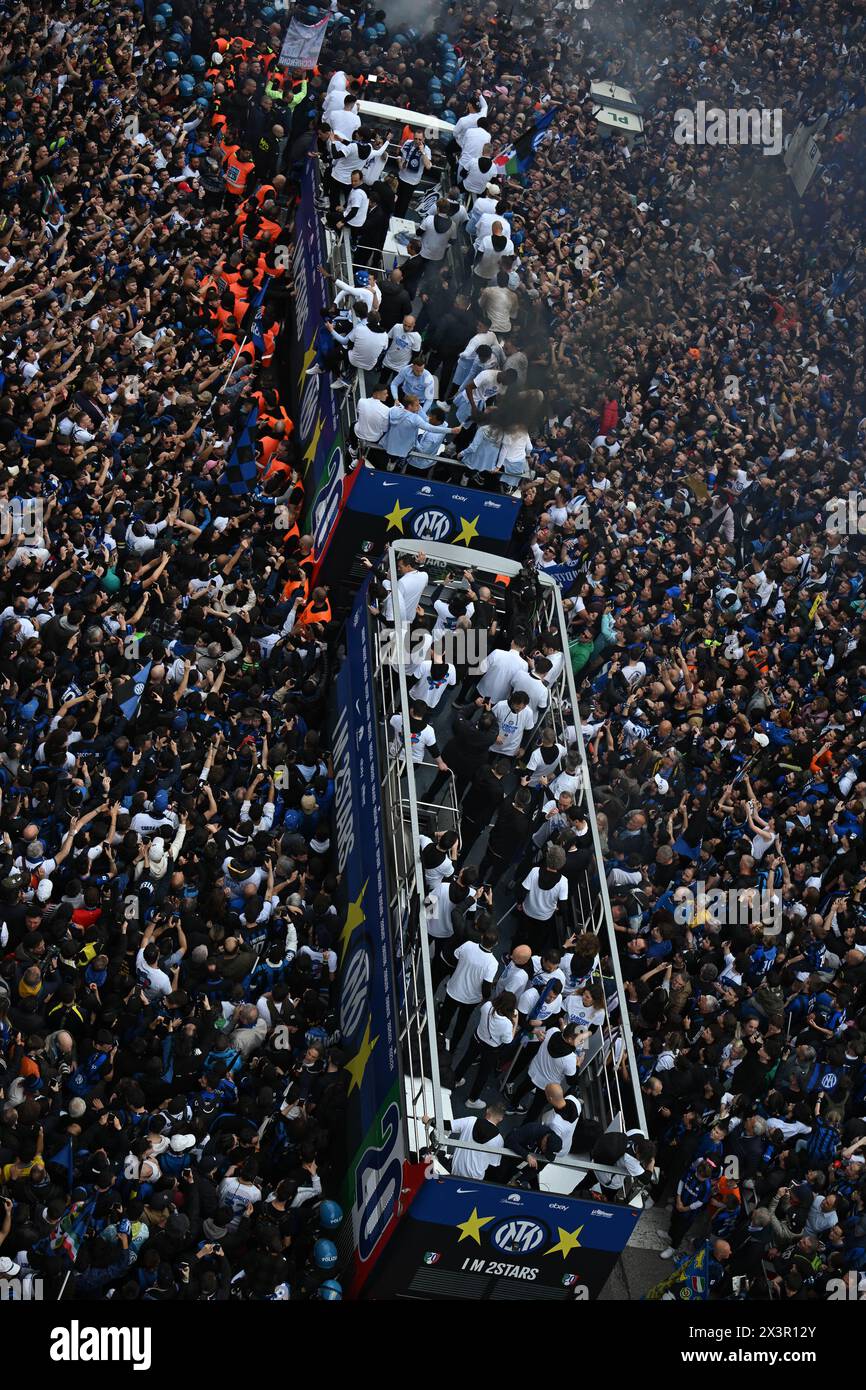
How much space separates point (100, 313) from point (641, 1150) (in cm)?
1213

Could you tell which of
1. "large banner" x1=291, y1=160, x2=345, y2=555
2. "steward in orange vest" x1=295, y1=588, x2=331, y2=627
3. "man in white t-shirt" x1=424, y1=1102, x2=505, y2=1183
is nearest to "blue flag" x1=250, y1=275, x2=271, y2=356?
"large banner" x1=291, y1=160, x2=345, y2=555

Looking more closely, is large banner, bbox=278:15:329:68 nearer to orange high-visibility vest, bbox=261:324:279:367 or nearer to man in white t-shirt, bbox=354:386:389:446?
orange high-visibility vest, bbox=261:324:279:367

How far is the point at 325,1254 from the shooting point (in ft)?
47.4

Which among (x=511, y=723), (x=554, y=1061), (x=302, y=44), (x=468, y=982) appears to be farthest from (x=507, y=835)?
(x=302, y=44)

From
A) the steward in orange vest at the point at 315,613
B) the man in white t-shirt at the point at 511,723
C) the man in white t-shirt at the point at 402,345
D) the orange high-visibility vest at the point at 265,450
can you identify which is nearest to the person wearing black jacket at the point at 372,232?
the man in white t-shirt at the point at 402,345

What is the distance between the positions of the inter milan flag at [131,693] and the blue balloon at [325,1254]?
5.23 metres

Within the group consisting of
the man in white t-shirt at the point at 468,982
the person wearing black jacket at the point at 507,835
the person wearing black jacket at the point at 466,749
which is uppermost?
the person wearing black jacket at the point at 466,749

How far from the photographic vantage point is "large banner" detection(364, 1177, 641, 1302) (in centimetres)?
1358

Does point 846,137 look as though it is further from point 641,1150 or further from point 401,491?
point 641,1150

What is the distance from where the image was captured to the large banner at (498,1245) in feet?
44.5

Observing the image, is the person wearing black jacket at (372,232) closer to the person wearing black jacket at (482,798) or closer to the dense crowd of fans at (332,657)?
the dense crowd of fans at (332,657)

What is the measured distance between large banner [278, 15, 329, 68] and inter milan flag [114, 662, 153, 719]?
40.8 feet

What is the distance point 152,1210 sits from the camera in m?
13.0

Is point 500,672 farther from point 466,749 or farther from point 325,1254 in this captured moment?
point 325,1254
